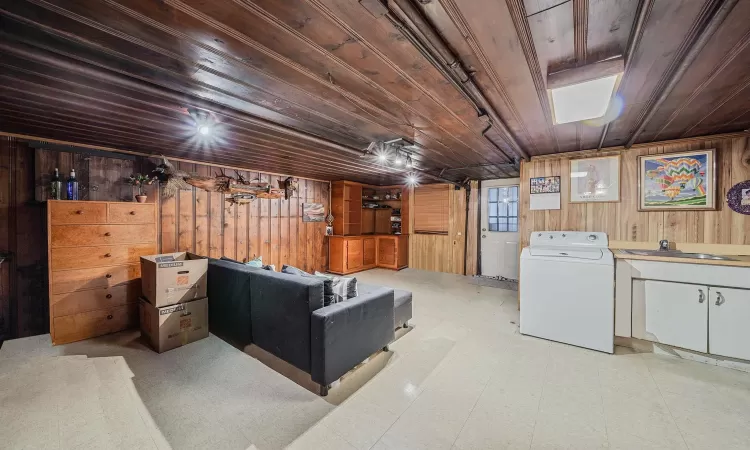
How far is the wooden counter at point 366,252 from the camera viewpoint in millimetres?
6324

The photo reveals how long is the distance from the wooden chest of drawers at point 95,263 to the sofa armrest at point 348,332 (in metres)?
2.60

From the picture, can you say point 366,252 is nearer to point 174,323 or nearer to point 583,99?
point 174,323

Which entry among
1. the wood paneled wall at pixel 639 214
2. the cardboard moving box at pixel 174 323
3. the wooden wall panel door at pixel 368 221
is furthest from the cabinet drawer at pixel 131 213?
the wooden wall panel door at pixel 368 221

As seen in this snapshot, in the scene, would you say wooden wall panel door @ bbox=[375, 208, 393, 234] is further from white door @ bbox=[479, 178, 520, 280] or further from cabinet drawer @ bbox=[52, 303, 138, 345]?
cabinet drawer @ bbox=[52, 303, 138, 345]

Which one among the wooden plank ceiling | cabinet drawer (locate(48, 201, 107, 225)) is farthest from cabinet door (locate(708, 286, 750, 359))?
cabinet drawer (locate(48, 201, 107, 225))

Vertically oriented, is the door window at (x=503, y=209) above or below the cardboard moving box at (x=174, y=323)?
above

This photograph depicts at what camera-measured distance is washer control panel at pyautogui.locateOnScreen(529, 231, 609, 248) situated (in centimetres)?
324

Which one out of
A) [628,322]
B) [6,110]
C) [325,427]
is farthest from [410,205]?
[6,110]

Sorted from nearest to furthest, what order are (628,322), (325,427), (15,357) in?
1. (325,427)
2. (15,357)
3. (628,322)

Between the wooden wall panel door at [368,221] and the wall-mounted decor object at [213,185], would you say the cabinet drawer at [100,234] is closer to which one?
the wall-mounted decor object at [213,185]

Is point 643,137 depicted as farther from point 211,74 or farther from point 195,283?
point 195,283

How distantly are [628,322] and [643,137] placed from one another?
1929mm

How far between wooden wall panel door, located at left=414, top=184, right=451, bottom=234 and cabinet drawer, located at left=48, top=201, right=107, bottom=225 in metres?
5.90

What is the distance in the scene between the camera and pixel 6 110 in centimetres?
219
